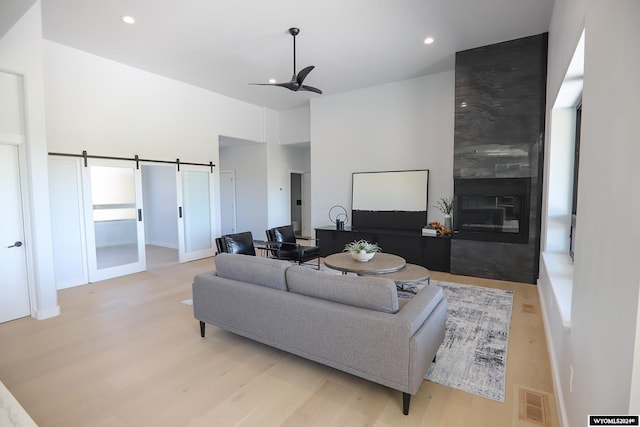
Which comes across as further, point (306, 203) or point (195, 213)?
point (306, 203)

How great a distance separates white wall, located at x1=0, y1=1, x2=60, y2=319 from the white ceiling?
1.76 ft

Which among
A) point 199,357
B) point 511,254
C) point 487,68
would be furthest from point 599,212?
point 487,68

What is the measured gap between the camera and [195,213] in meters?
6.79

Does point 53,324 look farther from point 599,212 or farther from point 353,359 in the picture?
point 599,212

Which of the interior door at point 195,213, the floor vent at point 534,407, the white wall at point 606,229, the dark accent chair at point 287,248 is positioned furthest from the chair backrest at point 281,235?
the white wall at point 606,229

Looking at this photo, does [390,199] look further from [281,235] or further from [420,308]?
[420,308]

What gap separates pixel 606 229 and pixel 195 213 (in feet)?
22.1

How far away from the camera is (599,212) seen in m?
1.40

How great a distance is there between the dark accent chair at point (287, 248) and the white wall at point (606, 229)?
12.1ft

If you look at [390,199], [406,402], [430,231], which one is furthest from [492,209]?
[406,402]

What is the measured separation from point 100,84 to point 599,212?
21.3 feet

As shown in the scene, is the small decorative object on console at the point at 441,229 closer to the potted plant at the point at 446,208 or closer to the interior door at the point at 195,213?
the potted plant at the point at 446,208

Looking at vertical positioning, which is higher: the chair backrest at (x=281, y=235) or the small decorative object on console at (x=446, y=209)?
the small decorative object on console at (x=446, y=209)

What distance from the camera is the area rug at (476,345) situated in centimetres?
233
